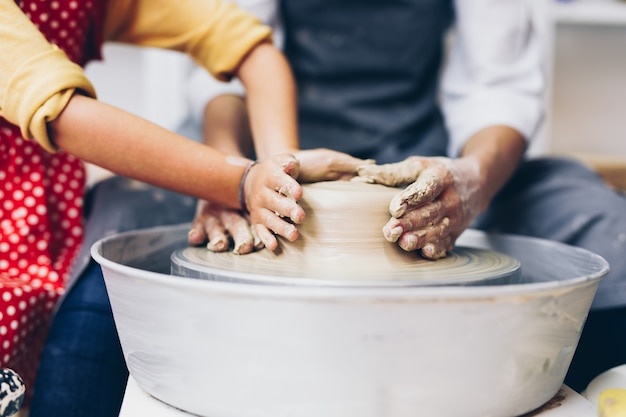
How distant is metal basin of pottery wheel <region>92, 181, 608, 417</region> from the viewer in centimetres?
51

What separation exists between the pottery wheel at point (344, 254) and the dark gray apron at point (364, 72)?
1.93ft

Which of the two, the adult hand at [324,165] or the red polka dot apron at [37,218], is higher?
the adult hand at [324,165]

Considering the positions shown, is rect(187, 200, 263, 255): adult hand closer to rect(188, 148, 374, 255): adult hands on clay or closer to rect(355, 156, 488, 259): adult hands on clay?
rect(188, 148, 374, 255): adult hands on clay

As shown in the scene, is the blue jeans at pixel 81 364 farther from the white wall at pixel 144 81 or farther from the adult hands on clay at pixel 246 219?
the white wall at pixel 144 81

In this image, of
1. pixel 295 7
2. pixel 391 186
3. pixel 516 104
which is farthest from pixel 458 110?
pixel 391 186

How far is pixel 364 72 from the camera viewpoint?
1330 millimetres

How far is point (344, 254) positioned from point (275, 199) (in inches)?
3.8

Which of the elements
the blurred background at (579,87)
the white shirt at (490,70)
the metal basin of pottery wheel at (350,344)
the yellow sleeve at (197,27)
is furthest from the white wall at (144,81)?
the metal basin of pottery wheel at (350,344)

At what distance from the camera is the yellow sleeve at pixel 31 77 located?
711 mm

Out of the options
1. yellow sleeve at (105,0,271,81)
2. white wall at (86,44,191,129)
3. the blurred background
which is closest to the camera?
yellow sleeve at (105,0,271,81)

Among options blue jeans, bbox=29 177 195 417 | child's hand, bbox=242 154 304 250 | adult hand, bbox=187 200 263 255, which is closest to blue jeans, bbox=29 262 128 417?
blue jeans, bbox=29 177 195 417

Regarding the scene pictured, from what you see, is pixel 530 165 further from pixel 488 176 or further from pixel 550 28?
A: pixel 550 28

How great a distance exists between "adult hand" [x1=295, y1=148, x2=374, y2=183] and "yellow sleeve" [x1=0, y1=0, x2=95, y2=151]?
28 cm

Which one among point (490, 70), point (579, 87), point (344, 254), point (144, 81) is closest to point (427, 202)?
point (344, 254)
